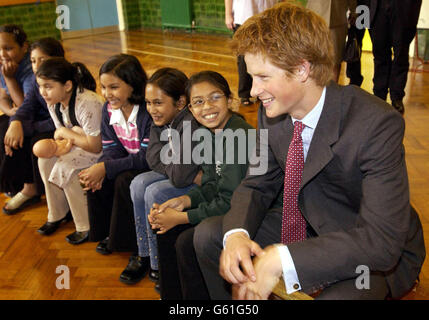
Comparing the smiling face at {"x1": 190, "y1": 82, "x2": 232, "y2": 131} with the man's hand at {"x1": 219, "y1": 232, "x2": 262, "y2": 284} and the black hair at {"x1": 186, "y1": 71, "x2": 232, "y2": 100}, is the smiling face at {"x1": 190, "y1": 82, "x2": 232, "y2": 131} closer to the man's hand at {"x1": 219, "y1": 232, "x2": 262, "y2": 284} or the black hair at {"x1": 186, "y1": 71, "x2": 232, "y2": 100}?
the black hair at {"x1": 186, "y1": 71, "x2": 232, "y2": 100}

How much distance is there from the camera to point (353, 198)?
4.20 feet

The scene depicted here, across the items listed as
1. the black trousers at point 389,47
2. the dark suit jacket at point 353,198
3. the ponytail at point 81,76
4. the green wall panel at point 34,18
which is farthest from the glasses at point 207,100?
the green wall panel at point 34,18

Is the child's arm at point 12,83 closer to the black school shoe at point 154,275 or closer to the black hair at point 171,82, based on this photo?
the black hair at point 171,82

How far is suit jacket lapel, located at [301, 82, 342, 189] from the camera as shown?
4.05 feet

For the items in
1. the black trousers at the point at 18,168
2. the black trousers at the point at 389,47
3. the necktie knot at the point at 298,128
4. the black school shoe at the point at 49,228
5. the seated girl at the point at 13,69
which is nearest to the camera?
the necktie knot at the point at 298,128

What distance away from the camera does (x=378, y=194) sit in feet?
3.72

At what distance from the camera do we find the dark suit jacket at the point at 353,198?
1.13 m

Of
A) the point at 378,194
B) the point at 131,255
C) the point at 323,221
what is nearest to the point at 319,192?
the point at 323,221

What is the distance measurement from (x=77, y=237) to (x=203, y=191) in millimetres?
973

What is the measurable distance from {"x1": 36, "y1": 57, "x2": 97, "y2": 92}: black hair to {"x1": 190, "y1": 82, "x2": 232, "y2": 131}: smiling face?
36.0 inches

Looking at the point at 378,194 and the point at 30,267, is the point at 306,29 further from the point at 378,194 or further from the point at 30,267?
the point at 30,267

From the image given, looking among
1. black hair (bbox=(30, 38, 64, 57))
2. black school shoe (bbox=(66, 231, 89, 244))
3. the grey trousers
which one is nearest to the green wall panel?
black hair (bbox=(30, 38, 64, 57))

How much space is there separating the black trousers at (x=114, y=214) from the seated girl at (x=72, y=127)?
0.59 ft

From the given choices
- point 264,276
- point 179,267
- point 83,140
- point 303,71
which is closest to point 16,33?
point 83,140
